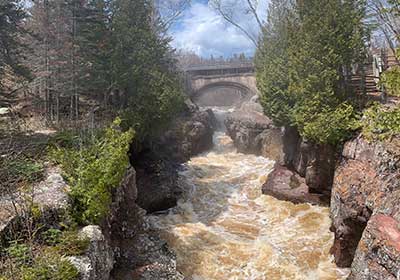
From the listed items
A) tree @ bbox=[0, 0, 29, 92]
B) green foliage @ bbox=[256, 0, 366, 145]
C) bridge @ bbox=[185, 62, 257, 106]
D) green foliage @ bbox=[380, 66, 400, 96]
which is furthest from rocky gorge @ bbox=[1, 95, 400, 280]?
bridge @ bbox=[185, 62, 257, 106]

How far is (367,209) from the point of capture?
10.4 meters

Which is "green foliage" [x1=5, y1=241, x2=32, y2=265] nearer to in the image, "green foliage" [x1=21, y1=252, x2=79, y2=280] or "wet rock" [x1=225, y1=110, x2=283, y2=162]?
"green foliage" [x1=21, y1=252, x2=79, y2=280]

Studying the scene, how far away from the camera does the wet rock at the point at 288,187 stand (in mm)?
15320

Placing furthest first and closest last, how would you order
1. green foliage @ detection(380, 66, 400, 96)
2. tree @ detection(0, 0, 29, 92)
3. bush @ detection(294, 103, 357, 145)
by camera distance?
bush @ detection(294, 103, 357, 145)
tree @ detection(0, 0, 29, 92)
green foliage @ detection(380, 66, 400, 96)

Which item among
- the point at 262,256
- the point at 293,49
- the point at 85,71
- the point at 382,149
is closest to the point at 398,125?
the point at 382,149

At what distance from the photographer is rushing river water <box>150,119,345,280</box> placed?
35.4 feet

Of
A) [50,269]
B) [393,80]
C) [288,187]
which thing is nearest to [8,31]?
[50,269]

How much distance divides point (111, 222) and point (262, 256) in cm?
534

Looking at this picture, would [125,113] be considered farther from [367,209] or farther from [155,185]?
[367,209]

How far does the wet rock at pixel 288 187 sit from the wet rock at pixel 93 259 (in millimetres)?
10121

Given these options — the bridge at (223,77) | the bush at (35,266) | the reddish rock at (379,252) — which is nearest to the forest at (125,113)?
the bush at (35,266)

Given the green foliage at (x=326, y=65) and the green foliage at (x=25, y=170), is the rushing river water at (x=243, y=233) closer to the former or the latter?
the green foliage at (x=326, y=65)

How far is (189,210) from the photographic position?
15359 mm

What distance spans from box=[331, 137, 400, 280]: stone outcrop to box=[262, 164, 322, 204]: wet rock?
121 inches
